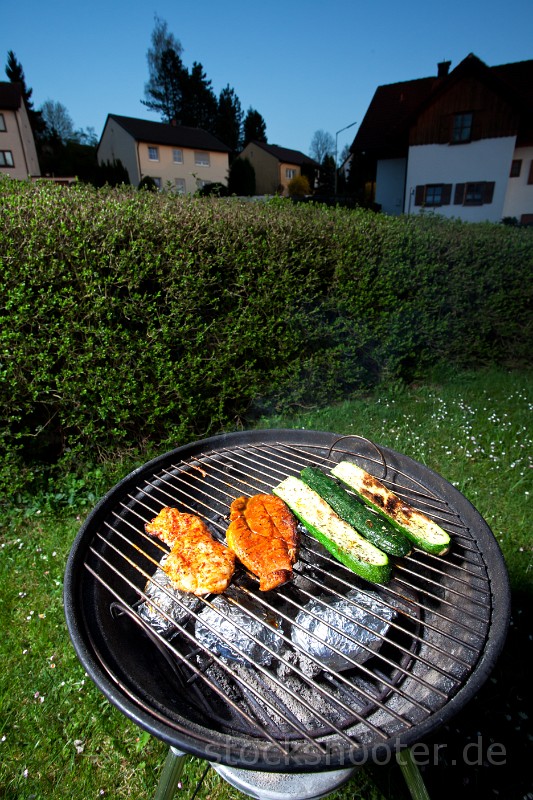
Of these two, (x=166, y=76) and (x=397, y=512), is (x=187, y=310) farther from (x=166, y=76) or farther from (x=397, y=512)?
(x=166, y=76)

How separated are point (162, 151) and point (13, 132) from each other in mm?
12866

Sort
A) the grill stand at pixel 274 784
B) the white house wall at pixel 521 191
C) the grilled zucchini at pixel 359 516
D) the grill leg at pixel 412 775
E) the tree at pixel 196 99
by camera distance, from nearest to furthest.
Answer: the grill leg at pixel 412 775 < the grill stand at pixel 274 784 < the grilled zucchini at pixel 359 516 < the white house wall at pixel 521 191 < the tree at pixel 196 99

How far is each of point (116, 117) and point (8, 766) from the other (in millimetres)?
52393

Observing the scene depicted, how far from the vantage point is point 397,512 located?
1796 mm

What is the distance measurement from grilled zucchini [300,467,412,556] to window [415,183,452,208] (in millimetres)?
28866

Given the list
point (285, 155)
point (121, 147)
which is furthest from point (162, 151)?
point (285, 155)

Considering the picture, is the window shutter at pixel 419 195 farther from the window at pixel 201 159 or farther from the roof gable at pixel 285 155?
the roof gable at pixel 285 155

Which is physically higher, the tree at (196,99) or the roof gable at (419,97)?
the tree at (196,99)

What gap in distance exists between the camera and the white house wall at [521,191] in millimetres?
25781

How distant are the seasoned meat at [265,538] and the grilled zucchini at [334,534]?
0.06 m

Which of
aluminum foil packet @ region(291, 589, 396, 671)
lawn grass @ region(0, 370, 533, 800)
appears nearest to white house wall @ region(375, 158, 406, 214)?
lawn grass @ region(0, 370, 533, 800)

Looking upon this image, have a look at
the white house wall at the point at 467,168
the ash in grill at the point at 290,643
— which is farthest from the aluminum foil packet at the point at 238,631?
the white house wall at the point at 467,168

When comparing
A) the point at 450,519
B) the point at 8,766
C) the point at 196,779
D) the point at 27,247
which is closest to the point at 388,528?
the point at 450,519

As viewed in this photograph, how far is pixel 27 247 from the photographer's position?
3.20 metres
